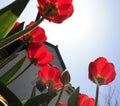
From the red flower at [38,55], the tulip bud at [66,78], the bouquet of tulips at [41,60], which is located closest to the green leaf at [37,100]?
the bouquet of tulips at [41,60]

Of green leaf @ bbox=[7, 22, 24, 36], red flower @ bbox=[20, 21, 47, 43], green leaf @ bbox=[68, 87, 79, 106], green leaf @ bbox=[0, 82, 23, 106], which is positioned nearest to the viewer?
green leaf @ bbox=[0, 82, 23, 106]

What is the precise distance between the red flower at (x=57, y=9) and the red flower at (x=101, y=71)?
0.72ft

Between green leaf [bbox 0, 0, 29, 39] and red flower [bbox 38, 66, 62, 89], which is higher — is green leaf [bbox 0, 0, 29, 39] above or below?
above

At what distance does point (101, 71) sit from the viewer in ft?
4.12

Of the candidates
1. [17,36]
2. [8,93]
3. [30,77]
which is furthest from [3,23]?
[30,77]

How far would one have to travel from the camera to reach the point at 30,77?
43.9 feet

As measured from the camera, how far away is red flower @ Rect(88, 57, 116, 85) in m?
1.21

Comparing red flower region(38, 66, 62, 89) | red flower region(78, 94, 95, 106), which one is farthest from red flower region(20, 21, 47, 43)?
red flower region(78, 94, 95, 106)

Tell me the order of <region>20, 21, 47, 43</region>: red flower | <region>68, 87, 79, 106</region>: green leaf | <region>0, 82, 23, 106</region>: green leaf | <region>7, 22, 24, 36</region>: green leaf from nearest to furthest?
<region>0, 82, 23, 106</region>: green leaf
<region>68, 87, 79, 106</region>: green leaf
<region>7, 22, 24, 36</region>: green leaf
<region>20, 21, 47, 43</region>: red flower

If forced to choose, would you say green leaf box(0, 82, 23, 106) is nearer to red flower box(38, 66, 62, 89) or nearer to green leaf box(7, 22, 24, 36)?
green leaf box(7, 22, 24, 36)

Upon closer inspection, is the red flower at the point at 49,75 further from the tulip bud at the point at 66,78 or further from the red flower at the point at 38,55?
the tulip bud at the point at 66,78

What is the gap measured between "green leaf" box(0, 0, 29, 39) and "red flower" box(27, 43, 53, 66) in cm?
30

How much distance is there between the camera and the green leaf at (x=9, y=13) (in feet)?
3.24

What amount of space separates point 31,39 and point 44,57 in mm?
95
